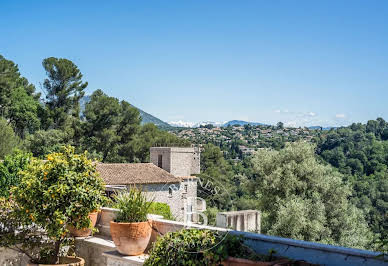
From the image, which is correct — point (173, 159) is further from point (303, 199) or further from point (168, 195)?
point (303, 199)

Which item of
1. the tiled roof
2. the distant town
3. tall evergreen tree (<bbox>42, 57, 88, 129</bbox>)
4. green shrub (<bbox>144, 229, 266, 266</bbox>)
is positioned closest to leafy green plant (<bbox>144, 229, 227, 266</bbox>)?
green shrub (<bbox>144, 229, 266, 266</bbox>)

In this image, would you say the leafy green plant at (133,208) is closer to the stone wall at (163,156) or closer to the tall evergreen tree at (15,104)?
the stone wall at (163,156)

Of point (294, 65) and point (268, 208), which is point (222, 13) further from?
point (294, 65)

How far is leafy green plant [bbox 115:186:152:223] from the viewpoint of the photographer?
14.8ft

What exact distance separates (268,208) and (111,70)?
14.2 metres

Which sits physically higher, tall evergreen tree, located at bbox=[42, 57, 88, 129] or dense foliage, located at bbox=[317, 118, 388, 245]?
tall evergreen tree, located at bbox=[42, 57, 88, 129]

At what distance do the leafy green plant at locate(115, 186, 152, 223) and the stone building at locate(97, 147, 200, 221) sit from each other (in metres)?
14.4

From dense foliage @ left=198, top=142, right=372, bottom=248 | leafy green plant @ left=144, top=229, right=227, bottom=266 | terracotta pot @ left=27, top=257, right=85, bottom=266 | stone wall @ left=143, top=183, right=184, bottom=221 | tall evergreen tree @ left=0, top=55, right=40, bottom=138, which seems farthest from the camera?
tall evergreen tree @ left=0, top=55, right=40, bottom=138

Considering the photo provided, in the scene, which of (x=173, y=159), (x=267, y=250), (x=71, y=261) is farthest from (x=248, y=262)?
(x=173, y=159)

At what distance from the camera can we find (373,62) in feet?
73.7

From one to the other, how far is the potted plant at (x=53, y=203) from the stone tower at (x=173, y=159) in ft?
77.2

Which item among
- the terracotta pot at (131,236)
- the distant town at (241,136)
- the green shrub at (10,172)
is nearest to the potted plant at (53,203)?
the terracotta pot at (131,236)

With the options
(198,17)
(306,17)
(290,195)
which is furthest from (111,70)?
(290,195)

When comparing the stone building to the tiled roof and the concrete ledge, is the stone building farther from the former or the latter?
the concrete ledge
